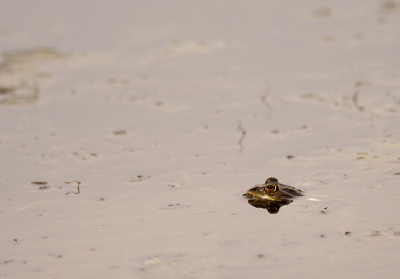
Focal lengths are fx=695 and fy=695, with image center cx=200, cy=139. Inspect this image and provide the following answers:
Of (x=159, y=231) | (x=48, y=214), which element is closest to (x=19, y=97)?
(x=48, y=214)

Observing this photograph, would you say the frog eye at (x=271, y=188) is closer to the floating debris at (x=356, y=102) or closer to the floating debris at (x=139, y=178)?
the floating debris at (x=139, y=178)

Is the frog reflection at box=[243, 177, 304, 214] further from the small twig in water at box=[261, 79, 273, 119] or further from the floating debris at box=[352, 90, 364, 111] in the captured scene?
the floating debris at box=[352, 90, 364, 111]

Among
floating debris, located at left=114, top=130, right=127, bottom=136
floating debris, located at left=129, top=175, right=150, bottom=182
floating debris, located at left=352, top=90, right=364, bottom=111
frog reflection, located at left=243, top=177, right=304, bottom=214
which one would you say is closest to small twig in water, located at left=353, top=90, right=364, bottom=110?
floating debris, located at left=352, top=90, right=364, bottom=111

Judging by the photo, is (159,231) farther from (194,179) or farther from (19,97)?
(19,97)

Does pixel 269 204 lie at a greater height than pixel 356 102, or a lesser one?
lesser

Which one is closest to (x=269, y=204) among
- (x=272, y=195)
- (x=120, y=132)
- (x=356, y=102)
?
(x=272, y=195)

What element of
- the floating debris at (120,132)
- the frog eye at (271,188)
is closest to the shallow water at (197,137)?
the floating debris at (120,132)

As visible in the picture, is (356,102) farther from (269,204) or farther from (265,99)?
(269,204)
